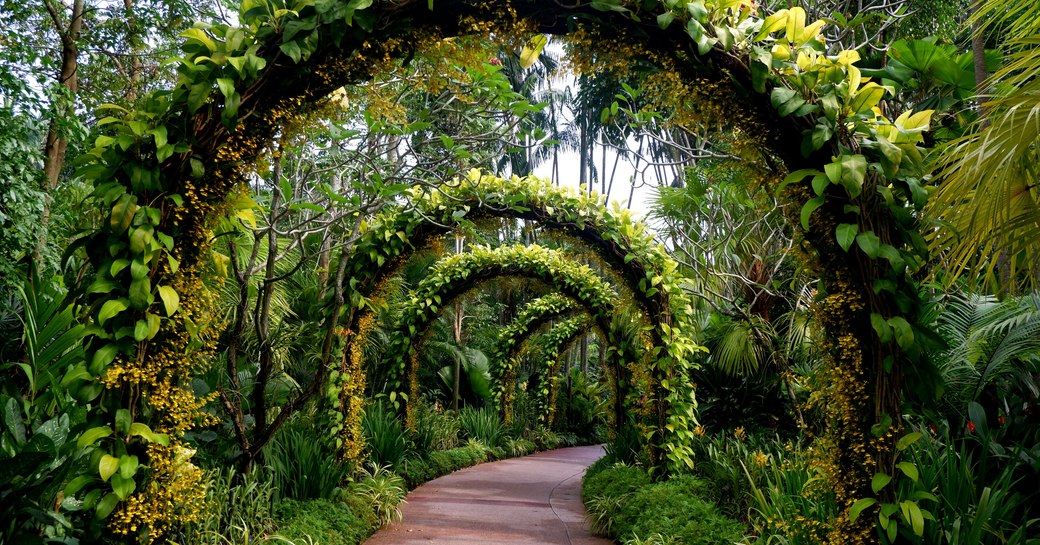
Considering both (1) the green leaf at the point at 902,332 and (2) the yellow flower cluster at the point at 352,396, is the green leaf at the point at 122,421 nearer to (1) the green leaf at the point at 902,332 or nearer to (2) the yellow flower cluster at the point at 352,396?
(1) the green leaf at the point at 902,332

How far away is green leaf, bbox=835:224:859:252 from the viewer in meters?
2.62

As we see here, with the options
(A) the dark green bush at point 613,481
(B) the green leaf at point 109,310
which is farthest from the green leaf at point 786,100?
(A) the dark green bush at point 613,481

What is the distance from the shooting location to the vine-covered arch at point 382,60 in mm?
2652

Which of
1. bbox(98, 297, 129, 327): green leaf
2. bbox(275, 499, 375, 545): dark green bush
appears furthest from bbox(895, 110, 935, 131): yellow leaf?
bbox(275, 499, 375, 545): dark green bush

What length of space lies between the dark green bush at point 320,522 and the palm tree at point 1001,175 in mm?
3840

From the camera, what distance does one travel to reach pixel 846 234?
2.65 m

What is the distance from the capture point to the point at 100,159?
275 centimetres

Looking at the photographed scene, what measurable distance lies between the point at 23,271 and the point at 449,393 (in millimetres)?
10623

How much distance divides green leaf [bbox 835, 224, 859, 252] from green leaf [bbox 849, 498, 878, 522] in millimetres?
1032

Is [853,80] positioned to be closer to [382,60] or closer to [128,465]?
[382,60]

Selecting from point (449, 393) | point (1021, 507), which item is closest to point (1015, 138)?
point (1021, 507)

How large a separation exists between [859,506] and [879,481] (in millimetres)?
131

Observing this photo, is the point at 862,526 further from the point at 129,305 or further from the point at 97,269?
the point at 97,269

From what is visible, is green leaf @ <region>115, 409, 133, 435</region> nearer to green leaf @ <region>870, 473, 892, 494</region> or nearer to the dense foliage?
the dense foliage
